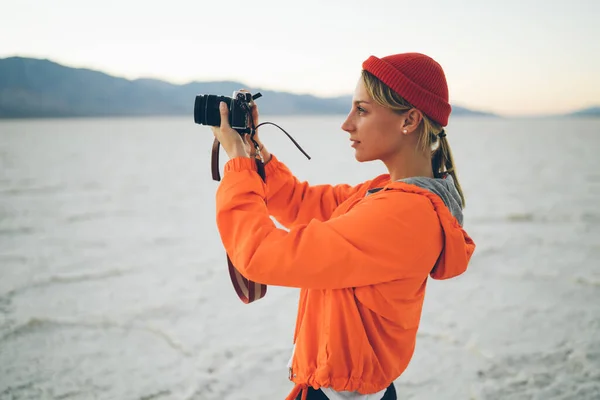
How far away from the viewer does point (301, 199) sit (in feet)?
5.23

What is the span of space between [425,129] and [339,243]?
1.40 ft

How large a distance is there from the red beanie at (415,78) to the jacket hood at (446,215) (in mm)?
186

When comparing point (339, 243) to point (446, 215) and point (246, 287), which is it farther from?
point (246, 287)

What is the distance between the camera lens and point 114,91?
112 metres

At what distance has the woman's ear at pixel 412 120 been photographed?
117 cm

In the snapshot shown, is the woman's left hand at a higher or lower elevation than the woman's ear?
lower

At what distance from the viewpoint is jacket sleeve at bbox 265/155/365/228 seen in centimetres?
156

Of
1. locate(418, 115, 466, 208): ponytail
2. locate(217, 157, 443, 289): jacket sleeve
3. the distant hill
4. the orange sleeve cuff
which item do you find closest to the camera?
the orange sleeve cuff

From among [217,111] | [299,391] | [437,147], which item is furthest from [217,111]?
[299,391]

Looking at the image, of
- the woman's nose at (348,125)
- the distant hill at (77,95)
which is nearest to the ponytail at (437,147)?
the woman's nose at (348,125)

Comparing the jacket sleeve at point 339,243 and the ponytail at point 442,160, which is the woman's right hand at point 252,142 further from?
the ponytail at point 442,160

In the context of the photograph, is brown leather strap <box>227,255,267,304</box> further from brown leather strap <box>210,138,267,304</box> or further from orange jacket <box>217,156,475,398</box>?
orange jacket <box>217,156,475,398</box>

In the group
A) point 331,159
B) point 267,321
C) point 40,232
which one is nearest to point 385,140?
point 267,321

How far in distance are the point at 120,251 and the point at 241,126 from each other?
197 inches
